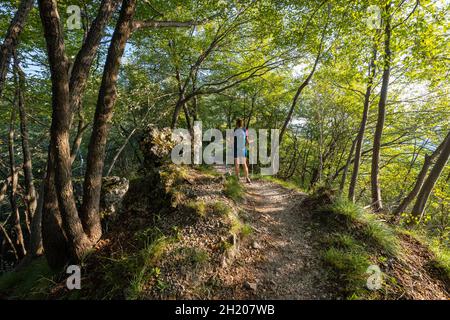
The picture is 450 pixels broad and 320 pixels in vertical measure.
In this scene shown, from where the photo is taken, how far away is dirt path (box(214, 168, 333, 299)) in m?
2.71

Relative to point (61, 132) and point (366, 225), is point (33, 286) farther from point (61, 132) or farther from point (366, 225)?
point (366, 225)

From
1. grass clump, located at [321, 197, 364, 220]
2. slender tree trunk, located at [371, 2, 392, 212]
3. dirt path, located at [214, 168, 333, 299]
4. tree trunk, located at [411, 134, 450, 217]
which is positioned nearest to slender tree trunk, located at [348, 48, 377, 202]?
slender tree trunk, located at [371, 2, 392, 212]

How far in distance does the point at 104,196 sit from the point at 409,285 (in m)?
5.28

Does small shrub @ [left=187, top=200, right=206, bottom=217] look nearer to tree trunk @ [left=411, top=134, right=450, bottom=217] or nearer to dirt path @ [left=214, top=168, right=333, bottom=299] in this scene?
dirt path @ [left=214, top=168, right=333, bottom=299]

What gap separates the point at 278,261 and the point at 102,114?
12.0 ft

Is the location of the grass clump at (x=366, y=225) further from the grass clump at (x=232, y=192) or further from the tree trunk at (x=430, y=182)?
the grass clump at (x=232, y=192)

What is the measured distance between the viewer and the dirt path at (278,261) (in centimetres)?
271

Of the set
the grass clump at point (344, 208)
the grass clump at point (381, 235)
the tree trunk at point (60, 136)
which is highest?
the tree trunk at point (60, 136)

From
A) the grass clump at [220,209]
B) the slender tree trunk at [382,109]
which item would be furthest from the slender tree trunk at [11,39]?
the slender tree trunk at [382,109]

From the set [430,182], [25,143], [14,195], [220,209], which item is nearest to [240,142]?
[220,209]

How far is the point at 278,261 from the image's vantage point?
3246 mm

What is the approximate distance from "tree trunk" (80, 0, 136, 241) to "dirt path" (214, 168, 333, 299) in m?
2.47

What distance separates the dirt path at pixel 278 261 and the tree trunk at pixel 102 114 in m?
2.47

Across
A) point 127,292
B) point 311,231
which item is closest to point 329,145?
point 311,231
